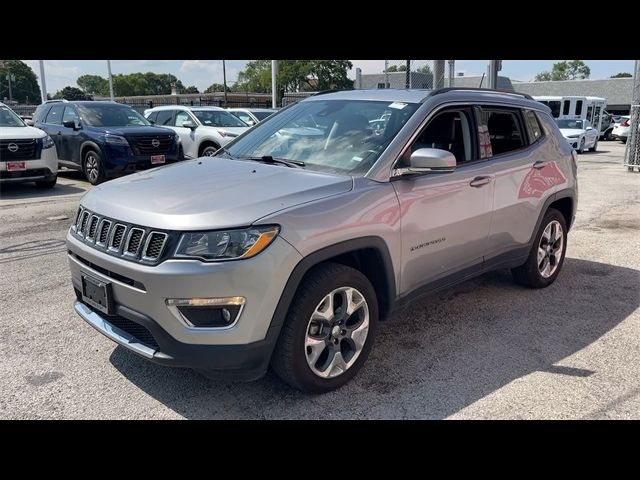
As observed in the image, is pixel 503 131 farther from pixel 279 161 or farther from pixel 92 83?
pixel 92 83

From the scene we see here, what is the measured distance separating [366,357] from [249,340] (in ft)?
3.21

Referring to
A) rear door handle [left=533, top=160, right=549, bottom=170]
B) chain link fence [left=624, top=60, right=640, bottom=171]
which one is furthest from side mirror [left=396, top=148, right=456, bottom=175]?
chain link fence [left=624, top=60, right=640, bottom=171]

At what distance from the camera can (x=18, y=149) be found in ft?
33.1

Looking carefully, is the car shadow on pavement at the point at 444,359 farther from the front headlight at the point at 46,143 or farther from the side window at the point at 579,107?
the side window at the point at 579,107

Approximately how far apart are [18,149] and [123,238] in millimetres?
8562

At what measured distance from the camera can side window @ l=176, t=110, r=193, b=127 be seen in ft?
45.1

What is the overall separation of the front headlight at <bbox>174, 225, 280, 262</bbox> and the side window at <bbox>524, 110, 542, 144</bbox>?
3285 millimetres

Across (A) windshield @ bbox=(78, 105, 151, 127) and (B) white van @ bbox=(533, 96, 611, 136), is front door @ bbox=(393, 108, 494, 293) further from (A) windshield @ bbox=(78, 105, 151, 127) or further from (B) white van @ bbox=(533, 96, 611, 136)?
(B) white van @ bbox=(533, 96, 611, 136)

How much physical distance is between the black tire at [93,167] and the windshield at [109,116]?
0.76 metres

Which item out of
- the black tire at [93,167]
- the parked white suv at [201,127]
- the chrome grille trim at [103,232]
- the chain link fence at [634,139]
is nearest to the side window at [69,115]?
the black tire at [93,167]

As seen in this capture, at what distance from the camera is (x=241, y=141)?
4.51 meters

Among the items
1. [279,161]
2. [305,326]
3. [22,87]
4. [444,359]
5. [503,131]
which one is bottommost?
[444,359]

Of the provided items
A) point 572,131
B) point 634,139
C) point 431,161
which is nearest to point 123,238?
point 431,161

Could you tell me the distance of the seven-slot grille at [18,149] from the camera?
995cm
